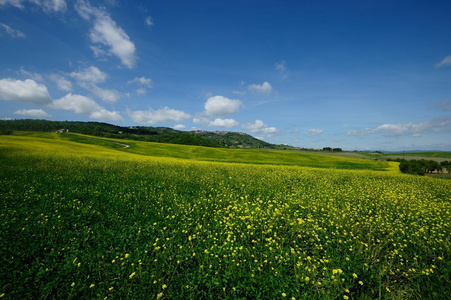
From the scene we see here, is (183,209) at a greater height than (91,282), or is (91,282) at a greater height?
(183,209)

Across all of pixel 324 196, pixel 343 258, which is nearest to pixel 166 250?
pixel 343 258

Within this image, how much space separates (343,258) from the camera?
16.6 ft

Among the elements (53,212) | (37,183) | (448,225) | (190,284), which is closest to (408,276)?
(448,225)

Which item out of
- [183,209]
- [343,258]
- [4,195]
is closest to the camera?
[343,258]

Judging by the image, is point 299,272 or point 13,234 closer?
point 299,272

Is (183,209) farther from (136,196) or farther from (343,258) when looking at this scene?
(343,258)

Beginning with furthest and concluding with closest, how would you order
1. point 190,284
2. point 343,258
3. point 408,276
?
point 343,258 < point 408,276 < point 190,284

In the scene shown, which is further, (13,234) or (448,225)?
(448,225)

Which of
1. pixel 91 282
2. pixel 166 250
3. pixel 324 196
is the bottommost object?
pixel 91 282

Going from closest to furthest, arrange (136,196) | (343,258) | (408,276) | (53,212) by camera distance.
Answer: (408,276)
(343,258)
(53,212)
(136,196)

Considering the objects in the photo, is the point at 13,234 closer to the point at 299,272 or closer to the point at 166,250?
the point at 166,250

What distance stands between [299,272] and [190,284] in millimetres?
2675

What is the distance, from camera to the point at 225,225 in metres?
6.51

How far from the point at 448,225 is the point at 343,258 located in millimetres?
5188
